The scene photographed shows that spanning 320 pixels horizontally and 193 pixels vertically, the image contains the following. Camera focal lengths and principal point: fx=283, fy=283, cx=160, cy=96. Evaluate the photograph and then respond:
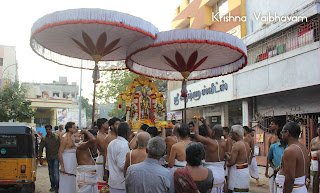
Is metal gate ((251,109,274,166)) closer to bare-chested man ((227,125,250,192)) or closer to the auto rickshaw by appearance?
bare-chested man ((227,125,250,192))

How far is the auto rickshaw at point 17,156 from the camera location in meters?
6.49

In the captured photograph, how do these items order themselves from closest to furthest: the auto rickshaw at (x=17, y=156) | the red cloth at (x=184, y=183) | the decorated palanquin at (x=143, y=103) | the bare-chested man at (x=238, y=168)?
1. the red cloth at (x=184, y=183)
2. the bare-chested man at (x=238, y=168)
3. the auto rickshaw at (x=17, y=156)
4. the decorated palanquin at (x=143, y=103)

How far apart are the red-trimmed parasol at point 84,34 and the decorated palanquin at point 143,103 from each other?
4.00 feet

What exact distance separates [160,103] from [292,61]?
6.49 meters

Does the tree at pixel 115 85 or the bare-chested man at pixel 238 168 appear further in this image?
the tree at pixel 115 85

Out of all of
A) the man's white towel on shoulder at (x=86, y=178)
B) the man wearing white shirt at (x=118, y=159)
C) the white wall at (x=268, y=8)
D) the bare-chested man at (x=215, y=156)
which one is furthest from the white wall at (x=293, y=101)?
the man wearing white shirt at (x=118, y=159)

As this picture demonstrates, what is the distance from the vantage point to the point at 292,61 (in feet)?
41.7

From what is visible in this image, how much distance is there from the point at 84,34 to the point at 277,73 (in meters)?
9.80

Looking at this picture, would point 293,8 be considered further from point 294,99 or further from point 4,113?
point 4,113

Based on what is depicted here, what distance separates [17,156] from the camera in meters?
6.68

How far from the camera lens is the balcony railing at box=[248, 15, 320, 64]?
12094 millimetres

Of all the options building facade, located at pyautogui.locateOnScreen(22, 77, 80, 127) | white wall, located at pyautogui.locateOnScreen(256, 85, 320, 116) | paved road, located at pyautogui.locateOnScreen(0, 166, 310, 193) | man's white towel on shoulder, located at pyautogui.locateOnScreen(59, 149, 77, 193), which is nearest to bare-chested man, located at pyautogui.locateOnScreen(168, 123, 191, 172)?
man's white towel on shoulder, located at pyautogui.locateOnScreen(59, 149, 77, 193)

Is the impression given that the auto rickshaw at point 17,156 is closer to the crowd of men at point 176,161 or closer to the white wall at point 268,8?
the crowd of men at point 176,161

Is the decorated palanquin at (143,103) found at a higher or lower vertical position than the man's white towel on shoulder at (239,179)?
higher
